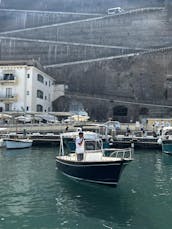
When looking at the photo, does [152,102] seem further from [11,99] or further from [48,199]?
[48,199]

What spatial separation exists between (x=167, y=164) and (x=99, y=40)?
42.7 m

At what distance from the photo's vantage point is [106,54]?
2406 inches

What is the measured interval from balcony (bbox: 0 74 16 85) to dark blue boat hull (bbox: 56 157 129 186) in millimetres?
31855

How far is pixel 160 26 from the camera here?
211ft

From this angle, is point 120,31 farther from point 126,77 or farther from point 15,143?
point 15,143

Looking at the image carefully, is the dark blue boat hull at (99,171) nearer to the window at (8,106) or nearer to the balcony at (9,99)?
the balcony at (9,99)

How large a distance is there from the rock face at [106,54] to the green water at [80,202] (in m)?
35.0

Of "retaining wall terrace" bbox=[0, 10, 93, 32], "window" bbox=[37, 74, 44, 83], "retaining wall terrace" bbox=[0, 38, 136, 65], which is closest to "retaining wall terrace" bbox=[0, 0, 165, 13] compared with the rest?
"retaining wall terrace" bbox=[0, 10, 93, 32]

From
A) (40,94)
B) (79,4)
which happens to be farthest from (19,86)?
(79,4)

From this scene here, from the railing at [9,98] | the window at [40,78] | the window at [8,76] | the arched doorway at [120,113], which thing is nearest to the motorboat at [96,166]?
the railing at [9,98]

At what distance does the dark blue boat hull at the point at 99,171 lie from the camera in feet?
48.1

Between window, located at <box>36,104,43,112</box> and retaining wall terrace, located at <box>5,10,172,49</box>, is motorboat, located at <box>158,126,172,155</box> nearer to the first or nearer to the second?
window, located at <box>36,104,43,112</box>

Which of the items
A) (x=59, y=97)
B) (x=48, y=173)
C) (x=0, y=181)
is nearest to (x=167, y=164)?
(x=48, y=173)

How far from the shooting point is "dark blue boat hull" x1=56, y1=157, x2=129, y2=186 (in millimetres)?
14656
